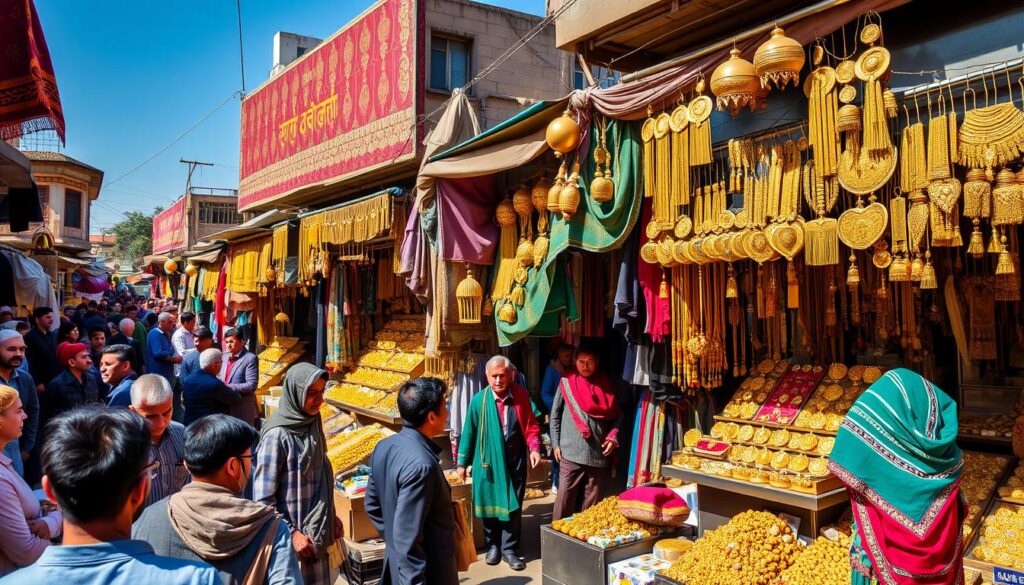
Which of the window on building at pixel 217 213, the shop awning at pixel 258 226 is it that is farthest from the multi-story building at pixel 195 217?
the shop awning at pixel 258 226

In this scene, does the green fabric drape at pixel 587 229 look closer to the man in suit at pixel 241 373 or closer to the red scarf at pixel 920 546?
the red scarf at pixel 920 546

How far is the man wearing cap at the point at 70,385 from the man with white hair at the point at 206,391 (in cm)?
61

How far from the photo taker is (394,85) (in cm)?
645

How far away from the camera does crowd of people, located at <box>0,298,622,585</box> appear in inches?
51.2

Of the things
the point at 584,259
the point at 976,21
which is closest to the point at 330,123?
the point at 584,259

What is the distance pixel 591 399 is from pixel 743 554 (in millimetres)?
1542

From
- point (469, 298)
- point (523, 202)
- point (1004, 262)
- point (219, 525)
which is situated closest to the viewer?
point (219, 525)

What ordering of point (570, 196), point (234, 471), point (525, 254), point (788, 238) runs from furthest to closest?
point (525, 254)
point (570, 196)
point (788, 238)
point (234, 471)

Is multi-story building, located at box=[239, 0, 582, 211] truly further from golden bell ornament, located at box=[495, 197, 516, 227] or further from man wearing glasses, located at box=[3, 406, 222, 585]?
man wearing glasses, located at box=[3, 406, 222, 585]

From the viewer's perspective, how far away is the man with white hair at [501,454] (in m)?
4.56

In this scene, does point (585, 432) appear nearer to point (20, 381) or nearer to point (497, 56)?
point (20, 381)

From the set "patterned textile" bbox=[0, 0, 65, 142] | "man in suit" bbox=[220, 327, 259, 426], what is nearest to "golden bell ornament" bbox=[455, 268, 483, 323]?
"man in suit" bbox=[220, 327, 259, 426]

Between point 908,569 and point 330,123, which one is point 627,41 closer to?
point 908,569

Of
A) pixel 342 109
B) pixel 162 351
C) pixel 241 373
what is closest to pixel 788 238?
pixel 241 373
